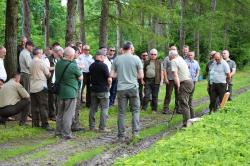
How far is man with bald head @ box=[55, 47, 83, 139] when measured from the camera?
11.7m

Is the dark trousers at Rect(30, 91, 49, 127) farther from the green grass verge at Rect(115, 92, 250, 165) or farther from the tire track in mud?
the green grass verge at Rect(115, 92, 250, 165)

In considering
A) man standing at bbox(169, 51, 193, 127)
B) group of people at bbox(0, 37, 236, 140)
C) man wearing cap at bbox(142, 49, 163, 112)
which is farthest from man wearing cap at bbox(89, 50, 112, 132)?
man wearing cap at bbox(142, 49, 163, 112)

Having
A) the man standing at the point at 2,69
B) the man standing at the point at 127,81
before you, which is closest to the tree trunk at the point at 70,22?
the man standing at the point at 2,69

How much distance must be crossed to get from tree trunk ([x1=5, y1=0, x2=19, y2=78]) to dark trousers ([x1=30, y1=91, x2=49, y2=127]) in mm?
1706

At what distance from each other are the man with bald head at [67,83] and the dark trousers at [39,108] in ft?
4.19

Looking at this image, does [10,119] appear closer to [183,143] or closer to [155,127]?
[155,127]

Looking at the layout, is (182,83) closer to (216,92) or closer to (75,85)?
(216,92)

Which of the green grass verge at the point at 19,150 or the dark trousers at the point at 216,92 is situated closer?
the green grass verge at the point at 19,150

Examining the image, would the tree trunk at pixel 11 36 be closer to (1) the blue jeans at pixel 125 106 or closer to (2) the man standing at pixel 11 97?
(2) the man standing at pixel 11 97

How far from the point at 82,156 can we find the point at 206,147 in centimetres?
337

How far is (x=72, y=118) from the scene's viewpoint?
12.6 metres

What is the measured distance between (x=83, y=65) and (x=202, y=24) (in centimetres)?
1604

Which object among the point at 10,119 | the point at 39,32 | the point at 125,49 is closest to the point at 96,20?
the point at 10,119

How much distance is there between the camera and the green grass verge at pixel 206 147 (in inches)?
259
